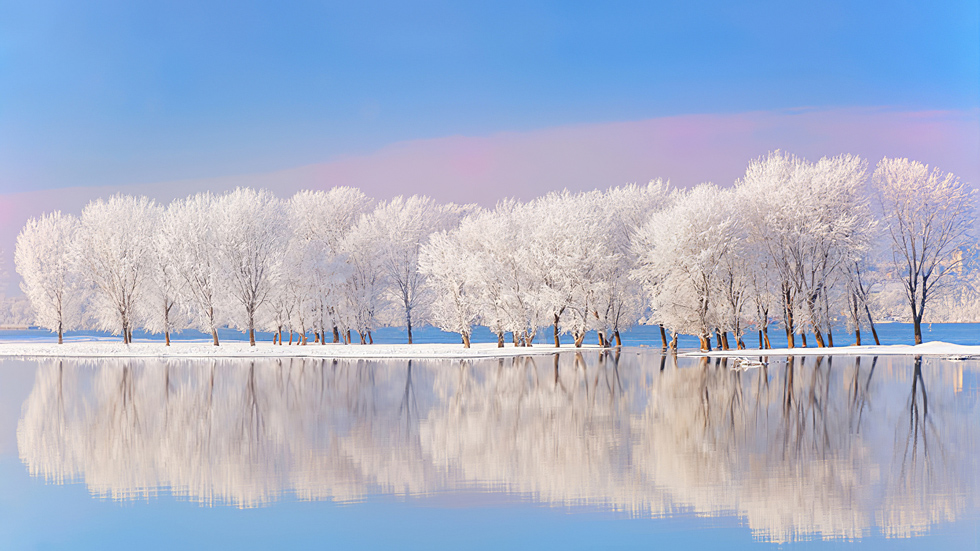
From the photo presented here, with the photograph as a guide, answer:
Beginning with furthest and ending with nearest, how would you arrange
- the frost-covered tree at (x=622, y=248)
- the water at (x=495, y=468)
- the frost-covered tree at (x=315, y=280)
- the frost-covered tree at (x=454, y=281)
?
1. the frost-covered tree at (x=315, y=280)
2. the frost-covered tree at (x=622, y=248)
3. the frost-covered tree at (x=454, y=281)
4. the water at (x=495, y=468)

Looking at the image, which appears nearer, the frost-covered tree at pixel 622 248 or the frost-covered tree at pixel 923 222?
the frost-covered tree at pixel 923 222

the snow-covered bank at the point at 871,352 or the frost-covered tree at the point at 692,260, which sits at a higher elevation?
the frost-covered tree at the point at 692,260

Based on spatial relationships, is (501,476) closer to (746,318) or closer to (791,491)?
(791,491)

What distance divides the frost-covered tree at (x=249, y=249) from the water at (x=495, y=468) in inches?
1298

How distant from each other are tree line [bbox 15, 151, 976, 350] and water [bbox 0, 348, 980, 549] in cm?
2410

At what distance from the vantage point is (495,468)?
43.2ft

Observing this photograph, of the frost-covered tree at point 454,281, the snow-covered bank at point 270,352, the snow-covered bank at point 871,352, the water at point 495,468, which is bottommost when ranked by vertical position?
the snow-covered bank at point 871,352

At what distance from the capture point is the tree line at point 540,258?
49906 mm

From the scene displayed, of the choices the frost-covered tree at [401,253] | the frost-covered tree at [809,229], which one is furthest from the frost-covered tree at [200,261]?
the frost-covered tree at [809,229]

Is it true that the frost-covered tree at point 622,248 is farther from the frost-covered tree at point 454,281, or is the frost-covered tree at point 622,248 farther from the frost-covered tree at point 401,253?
the frost-covered tree at point 401,253

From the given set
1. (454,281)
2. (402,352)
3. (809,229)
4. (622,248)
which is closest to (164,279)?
(402,352)

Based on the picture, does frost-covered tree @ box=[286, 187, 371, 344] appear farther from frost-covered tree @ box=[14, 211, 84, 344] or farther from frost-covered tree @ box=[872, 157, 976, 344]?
frost-covered tree @ box=[872, 157, 976, 344]

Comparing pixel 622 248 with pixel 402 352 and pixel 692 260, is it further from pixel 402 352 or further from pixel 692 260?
pixel 402 352

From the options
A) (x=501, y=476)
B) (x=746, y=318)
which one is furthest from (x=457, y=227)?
(x=501, y=476)
